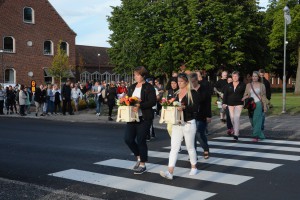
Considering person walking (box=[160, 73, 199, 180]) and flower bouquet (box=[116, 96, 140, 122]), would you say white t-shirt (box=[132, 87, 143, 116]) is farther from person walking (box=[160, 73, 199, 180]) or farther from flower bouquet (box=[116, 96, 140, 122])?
person walking (box=[160, 73, 199, 180])

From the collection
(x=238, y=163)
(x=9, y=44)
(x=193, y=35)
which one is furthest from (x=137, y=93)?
(x=9, y=44)

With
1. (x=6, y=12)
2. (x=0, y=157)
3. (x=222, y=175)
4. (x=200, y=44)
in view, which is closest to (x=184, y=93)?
(x=222, y=175)

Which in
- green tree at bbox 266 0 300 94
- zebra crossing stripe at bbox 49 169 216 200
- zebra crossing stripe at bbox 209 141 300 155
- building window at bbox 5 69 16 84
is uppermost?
green tree at bbox 266 0 300 94

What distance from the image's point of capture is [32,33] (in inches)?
1986

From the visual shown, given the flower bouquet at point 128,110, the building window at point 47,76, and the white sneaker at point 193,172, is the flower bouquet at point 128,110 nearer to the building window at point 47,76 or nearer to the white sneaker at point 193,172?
the white sneaker at point 193,172

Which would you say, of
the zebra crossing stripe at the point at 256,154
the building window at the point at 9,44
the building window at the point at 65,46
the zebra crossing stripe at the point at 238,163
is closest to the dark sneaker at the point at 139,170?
the zebra crossing stripe at the point at 238,163

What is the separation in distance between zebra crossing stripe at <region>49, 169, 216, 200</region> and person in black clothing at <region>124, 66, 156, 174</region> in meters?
0.66

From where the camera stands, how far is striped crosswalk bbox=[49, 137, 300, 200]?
646cm

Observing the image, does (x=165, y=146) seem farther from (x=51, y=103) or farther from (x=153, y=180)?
(x=51, y=103)

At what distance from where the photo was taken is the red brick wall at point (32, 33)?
48.2 m

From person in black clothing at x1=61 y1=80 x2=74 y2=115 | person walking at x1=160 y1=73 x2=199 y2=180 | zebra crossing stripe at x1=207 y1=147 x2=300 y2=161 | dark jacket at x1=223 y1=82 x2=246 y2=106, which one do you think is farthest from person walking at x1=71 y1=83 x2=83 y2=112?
person walking at x1=160 y1=73 x2=199 y2=180

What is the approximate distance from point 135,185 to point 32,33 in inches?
1844

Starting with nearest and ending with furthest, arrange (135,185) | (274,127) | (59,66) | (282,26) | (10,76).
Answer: (135,185) < (274,127) < (10,76) < (59,66) < (282,26)

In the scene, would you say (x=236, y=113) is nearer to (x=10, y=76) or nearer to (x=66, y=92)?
(x=66, y=92)
